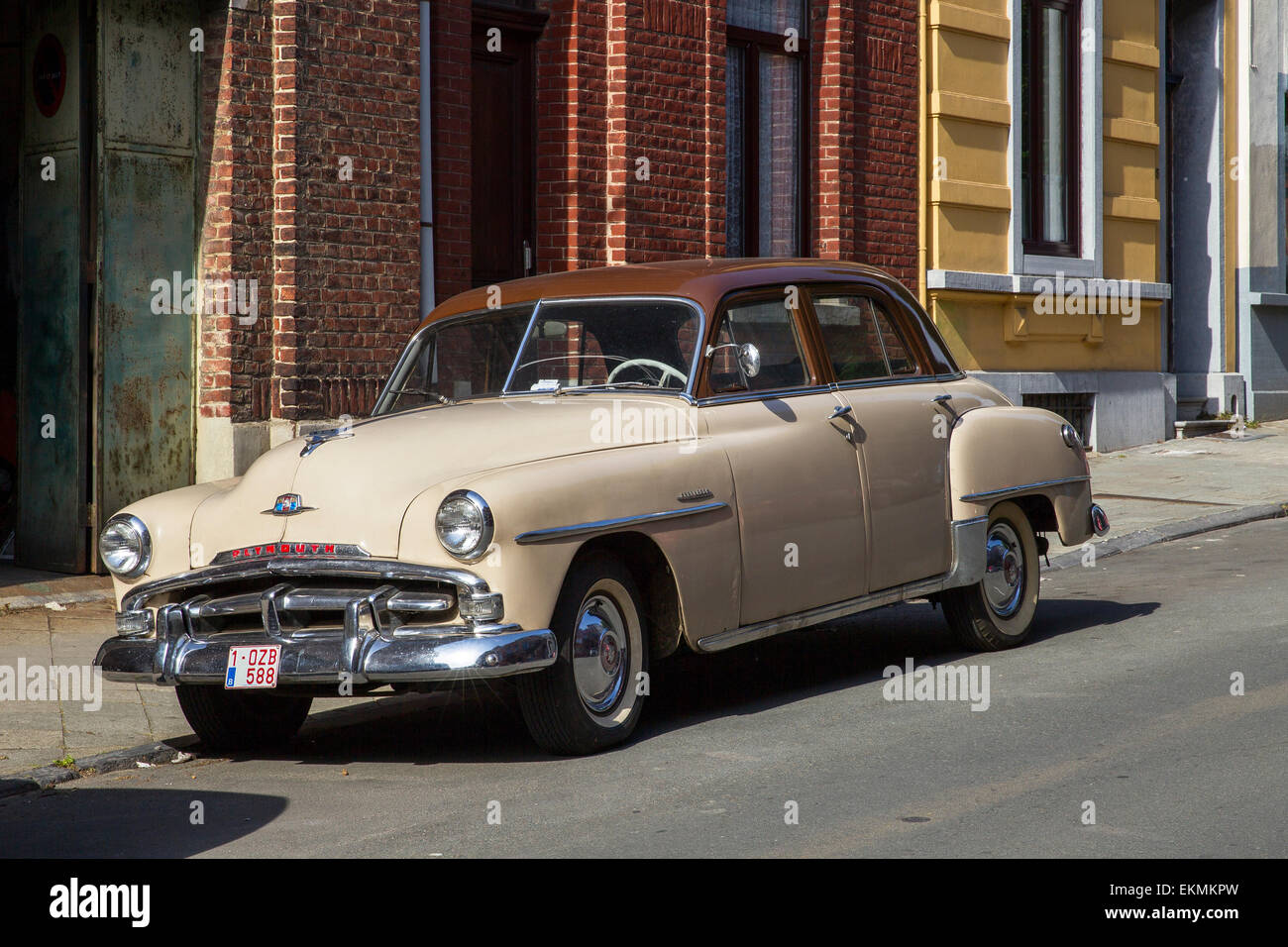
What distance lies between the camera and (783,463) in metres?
7.09

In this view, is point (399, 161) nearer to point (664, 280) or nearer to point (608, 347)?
point (664, 280)

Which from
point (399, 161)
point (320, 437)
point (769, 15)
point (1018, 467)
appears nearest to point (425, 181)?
point (399, 161)

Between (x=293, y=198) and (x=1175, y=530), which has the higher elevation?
(x=293, y=198)

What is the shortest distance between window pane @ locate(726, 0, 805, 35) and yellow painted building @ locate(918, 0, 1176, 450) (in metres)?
1.61

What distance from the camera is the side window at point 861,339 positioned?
7770 mm

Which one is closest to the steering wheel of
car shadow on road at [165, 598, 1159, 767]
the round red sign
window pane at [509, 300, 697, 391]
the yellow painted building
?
window pane at [509, 300, 697, 391]

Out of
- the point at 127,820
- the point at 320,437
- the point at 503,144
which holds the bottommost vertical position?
the point at 127,820

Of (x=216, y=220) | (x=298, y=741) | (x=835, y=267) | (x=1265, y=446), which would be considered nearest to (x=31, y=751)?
(x=298, y=741)

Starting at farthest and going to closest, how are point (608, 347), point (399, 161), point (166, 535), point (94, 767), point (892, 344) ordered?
point (399, 161)
point (892, 344)
point (608, 347)
point (94, 767)
point (166, 535)

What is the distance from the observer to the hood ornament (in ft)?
21.5

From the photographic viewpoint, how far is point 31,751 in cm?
677

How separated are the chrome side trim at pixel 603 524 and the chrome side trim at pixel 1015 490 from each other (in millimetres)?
1804

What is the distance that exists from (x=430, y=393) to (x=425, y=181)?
5.21 m
